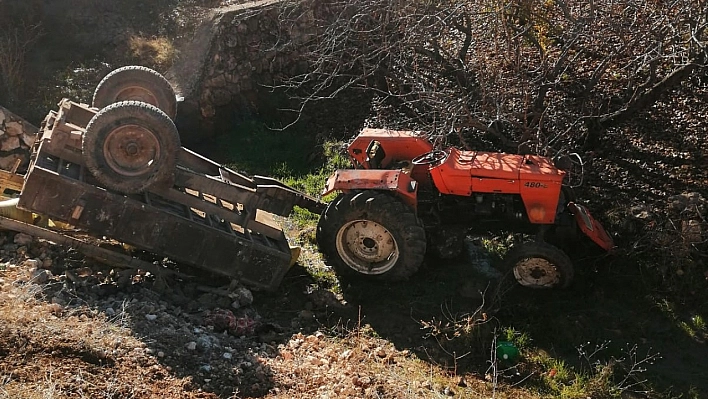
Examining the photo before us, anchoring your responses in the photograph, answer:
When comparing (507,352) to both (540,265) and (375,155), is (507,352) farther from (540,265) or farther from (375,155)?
(375,155)

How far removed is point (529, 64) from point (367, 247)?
4283mm

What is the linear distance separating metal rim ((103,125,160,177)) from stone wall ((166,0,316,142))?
5.04 metres

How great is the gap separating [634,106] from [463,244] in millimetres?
2976

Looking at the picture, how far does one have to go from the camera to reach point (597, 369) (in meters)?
5.47

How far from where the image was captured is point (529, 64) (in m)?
9.52

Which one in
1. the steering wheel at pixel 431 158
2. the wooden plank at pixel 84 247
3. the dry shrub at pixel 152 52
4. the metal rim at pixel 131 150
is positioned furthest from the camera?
the dry shrub at pixel 152 52

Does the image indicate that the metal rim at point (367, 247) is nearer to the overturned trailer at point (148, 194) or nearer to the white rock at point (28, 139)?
the overturned trailer at point (148, 194)

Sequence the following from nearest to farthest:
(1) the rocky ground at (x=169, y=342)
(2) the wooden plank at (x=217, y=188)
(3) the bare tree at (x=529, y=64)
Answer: (1) the rocky ground at (x=169, y=342)
(2) the wooden plank at (x=217, y=188)
(3) the bare tree at (x=529, y=64)

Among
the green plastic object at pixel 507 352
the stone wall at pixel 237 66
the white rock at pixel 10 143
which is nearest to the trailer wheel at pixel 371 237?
the green plastic object at pixel 507 352

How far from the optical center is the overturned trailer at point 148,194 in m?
5.76

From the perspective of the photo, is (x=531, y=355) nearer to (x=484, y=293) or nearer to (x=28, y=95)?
(x=484, y=293)

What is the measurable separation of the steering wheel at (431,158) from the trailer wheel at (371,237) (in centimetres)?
62

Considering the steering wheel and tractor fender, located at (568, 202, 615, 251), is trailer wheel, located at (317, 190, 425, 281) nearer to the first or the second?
the steering wheel

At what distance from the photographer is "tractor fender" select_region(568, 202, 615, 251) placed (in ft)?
22.1
